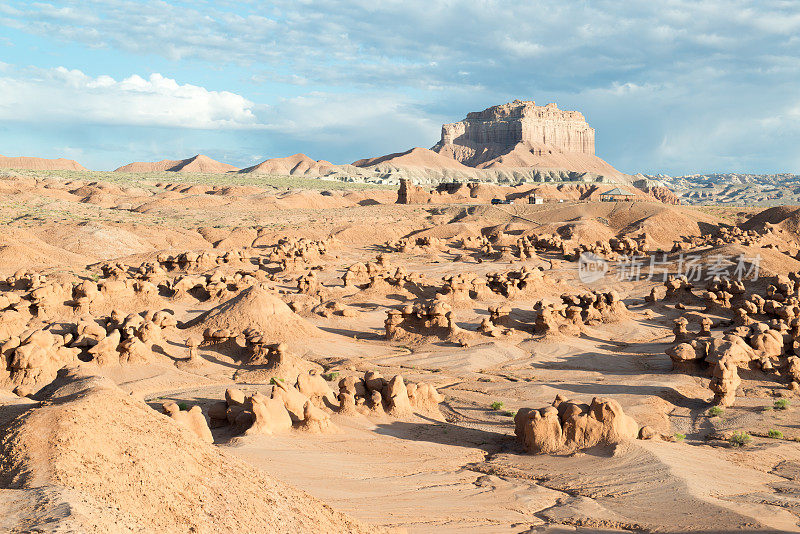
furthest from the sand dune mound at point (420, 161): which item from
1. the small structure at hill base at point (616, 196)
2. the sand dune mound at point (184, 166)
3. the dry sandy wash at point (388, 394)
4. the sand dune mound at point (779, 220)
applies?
the dry sandy wash at point (388, 394)

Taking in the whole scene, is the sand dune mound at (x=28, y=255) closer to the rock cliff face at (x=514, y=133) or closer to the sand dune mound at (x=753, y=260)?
the sand dune mound at (x=753, y=260)

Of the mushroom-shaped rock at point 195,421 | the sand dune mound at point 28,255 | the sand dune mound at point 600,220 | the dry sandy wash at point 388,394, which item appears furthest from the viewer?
the sand dune mound at point 600,220

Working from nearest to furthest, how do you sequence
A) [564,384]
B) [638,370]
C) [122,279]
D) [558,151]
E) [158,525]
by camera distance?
[158,525]
[564,384]
[638,370]
[122,279]
[558,151]

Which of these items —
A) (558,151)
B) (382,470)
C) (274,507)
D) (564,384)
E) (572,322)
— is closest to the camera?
(274,507)

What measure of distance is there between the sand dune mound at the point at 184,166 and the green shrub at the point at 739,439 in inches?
5630

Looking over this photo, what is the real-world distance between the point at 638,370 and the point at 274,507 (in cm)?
1217

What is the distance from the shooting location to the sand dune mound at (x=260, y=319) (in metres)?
15.8

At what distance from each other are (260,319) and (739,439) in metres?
10.9

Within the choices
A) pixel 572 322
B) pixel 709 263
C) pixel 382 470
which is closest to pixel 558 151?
pixel 709 263

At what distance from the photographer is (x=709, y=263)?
2825cm

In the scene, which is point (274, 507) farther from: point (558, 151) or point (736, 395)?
point (558, 151)

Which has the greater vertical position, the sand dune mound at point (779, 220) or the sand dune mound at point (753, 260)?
the sand dune mound at point (779, 220)

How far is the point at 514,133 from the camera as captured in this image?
161000 millimetres

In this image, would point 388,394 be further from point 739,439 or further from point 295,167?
point 295,167
